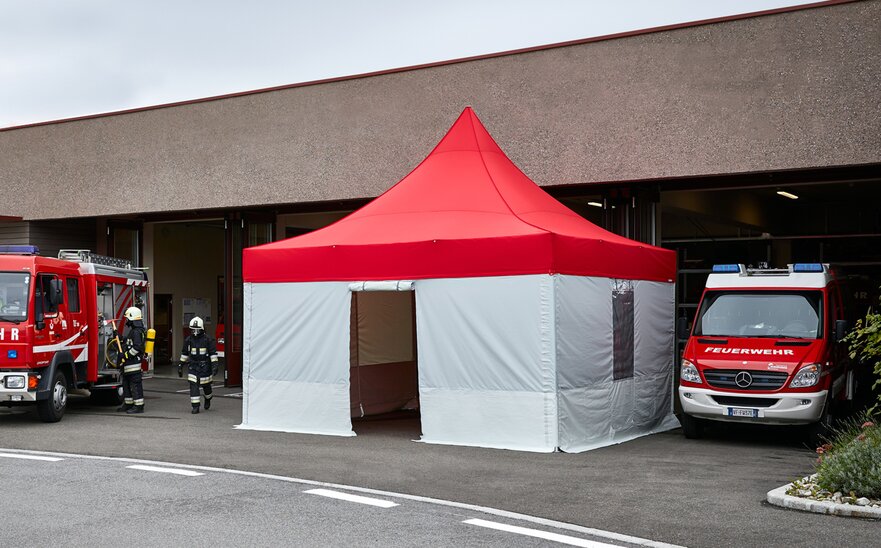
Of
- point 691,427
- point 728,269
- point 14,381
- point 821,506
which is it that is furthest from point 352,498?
point 14,381

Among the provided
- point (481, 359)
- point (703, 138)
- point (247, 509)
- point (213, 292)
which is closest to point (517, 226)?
point (481, 359)

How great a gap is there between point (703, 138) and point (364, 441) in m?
7.48

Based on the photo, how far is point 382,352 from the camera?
57.9 feet

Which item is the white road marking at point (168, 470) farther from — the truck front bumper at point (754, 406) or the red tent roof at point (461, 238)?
the truck front bumper at point (754, 406)

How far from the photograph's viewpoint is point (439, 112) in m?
19.3

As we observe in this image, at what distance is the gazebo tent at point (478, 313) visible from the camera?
1303 centimetres

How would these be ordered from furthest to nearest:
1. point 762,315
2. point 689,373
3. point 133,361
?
1. point 133,361
2. point 762,315
3. point 689,373

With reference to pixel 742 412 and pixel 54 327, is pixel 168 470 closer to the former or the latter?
pixel 54 327

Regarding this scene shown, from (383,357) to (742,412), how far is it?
21.3 feet

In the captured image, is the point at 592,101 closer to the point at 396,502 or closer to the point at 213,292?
Result: the point at 396,502

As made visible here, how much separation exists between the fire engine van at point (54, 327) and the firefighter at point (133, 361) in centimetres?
58

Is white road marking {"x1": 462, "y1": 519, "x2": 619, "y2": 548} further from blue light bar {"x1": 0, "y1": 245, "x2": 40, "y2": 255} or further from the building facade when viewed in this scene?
blue light bar {"x1": 0, "y1": 245, "x2": 40, "y2": 255}

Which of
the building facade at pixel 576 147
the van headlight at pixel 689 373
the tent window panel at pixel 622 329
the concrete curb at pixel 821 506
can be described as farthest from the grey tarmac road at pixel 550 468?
the building facade at pixel 576 147

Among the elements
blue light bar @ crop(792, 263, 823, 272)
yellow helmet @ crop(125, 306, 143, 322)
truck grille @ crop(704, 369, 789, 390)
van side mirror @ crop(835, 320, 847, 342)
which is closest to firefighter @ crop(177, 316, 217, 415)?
yellow helmet @ crop(125, 306, 143, 322)
